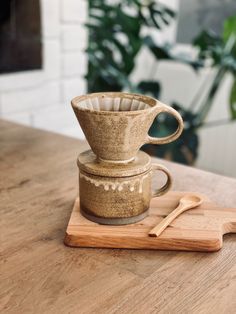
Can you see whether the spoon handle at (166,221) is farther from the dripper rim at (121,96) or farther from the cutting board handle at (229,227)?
the dripper rim at (121,96)

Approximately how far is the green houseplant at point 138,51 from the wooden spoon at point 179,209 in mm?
1302

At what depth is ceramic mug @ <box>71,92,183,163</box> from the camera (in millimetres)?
584

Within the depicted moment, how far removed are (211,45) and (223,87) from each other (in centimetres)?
69

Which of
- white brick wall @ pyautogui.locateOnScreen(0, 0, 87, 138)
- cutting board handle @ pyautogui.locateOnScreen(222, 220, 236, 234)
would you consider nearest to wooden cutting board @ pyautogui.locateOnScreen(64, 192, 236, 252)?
cutting board handle @ pyautogui.locateOnScreen(222, 220, 236, 234)

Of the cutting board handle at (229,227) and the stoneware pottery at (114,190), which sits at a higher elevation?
the stoneware pottery at (114,190)

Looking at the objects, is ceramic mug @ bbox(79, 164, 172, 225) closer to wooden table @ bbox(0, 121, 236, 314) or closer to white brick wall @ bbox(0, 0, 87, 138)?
wooden table @ bbox(0, 121, 236, 314)

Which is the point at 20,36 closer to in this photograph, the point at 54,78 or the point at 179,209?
the point at 54,78

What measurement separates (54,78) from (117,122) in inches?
59.7

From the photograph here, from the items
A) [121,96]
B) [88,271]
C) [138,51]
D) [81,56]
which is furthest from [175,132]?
[81,56]

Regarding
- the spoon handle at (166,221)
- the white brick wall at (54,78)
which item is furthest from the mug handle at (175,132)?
the white brick wall at (54,78)

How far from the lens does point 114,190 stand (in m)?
0.63

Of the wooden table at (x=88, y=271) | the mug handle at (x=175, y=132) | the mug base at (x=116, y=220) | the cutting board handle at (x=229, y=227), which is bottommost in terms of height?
the wooden table at (x=88, y=271)

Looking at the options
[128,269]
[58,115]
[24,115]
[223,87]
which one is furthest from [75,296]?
[223,87]

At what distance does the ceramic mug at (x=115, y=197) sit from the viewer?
63 centimetres
